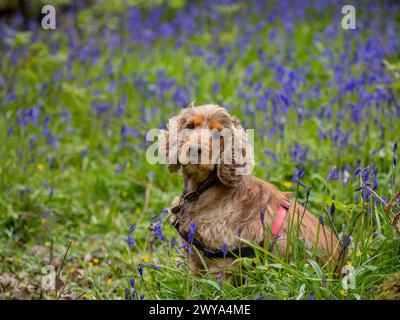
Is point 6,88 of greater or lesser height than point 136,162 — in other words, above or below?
above

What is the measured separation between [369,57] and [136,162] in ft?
9.26

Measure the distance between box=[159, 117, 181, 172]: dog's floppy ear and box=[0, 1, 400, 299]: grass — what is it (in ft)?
1.91

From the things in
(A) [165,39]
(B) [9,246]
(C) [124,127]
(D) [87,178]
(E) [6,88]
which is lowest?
(B) [9,246]

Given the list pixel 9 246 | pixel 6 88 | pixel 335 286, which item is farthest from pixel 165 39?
pixel 335 286

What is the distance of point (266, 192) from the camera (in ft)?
12.9

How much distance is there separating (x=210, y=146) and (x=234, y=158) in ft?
0.60

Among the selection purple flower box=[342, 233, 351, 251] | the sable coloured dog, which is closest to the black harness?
the sable coloured dog

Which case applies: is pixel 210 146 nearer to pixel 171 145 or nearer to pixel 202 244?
pixel 171 145

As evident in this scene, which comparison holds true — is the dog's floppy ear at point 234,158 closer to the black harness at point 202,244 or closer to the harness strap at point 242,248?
the black harness at point 202,244

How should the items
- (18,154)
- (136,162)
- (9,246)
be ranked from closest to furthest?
(9,246)
(18,154)
(136,162)

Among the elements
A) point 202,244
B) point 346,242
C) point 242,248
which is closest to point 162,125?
point 202,244

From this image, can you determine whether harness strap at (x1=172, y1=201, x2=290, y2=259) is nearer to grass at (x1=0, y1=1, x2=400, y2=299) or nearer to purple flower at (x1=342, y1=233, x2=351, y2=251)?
grass at (x1=0, y1=1, x2=400, y2=299)

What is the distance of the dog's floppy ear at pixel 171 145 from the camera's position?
4.02 meters

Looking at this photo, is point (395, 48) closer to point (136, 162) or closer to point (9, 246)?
point (136, 162)
